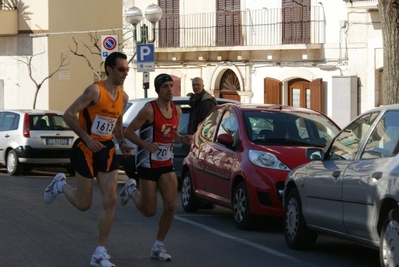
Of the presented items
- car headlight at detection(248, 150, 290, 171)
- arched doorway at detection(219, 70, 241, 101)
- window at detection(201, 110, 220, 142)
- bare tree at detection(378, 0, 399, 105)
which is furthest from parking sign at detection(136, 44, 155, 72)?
car headlight at detection(248, 150, 290, 171)

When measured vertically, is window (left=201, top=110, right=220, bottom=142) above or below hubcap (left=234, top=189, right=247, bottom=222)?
above

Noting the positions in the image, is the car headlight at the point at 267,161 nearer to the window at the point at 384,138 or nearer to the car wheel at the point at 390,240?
the window at the point at 384,138

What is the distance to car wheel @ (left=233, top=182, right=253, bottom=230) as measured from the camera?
37.2 ft

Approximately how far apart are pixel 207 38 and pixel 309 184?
22875 millimetres

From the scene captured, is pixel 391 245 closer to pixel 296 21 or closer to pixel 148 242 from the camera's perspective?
pixel 148 242

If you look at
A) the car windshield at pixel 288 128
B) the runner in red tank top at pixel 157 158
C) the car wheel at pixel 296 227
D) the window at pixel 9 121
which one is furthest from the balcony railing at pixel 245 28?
the runner in red tank top at pixel 157 158

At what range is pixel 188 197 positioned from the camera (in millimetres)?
13508

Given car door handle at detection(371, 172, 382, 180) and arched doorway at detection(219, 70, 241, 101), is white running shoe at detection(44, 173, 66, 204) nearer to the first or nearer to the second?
car door handle at detection(371, 172, 382, 180)

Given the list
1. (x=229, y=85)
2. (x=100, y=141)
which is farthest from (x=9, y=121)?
(x=100, y=141)

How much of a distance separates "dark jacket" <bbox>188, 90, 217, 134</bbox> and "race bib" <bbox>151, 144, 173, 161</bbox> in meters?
6.33

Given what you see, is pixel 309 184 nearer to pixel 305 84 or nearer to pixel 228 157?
pixel 228 157

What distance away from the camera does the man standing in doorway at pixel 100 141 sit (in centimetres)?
854

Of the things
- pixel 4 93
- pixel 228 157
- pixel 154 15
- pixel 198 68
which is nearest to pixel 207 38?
pixel 198 68

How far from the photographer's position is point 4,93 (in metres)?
39.8
